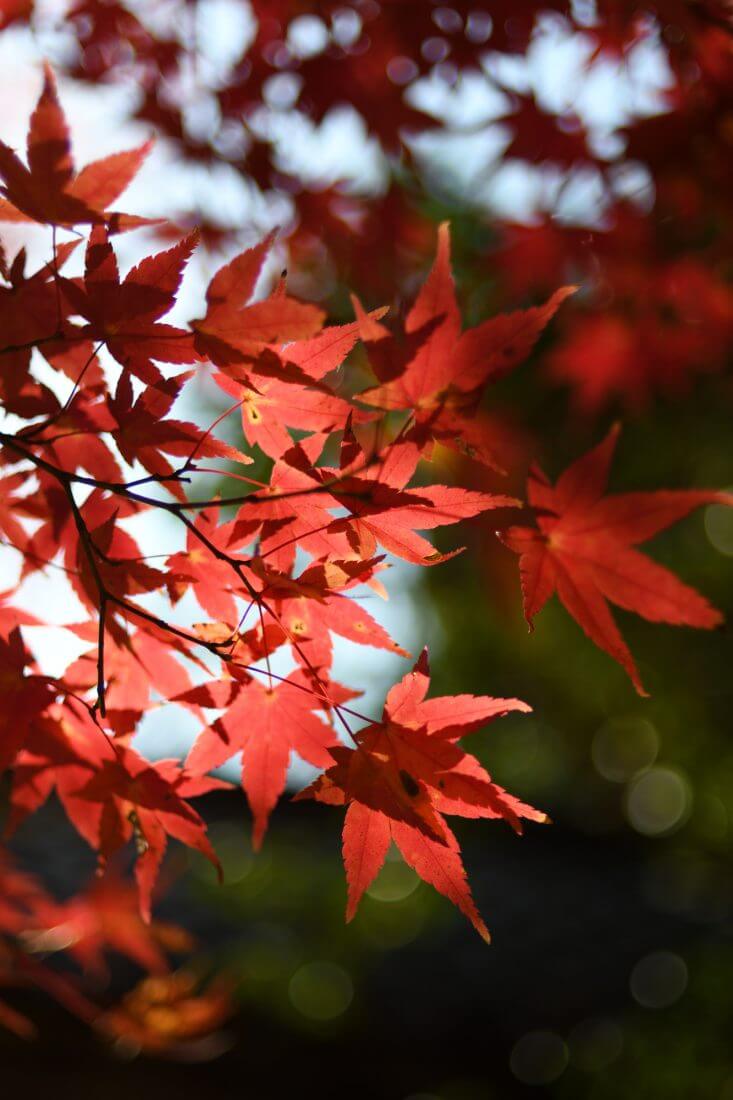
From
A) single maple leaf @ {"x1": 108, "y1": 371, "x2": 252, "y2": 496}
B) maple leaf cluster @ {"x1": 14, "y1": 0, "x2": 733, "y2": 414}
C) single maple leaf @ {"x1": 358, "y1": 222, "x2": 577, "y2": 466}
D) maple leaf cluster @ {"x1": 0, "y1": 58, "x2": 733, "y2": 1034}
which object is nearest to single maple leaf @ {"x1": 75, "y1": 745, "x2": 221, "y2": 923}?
maple leaf cluster @ {"x1": 0, "y1": 58, "x2": 733, "y2": 1034}

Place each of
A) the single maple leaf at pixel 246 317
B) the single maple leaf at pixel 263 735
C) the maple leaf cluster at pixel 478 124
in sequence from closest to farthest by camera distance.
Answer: the single maple leaf at pixel 246 317 → the single maple leaf at pixel 263 735 → the maple leaf cluster at pixel 478 124

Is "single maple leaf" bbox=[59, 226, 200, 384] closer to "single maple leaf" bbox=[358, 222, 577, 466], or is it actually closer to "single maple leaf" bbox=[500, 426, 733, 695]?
"single maple leaf" bbox=[358, 222, 577, 466]

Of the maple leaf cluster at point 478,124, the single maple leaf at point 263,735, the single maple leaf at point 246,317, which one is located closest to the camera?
the single maple leaf at point 246,317

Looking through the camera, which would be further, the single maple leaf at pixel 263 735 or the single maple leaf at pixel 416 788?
the single maple leaf at pixel 263 735

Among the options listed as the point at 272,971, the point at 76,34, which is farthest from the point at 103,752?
the point at 272,971

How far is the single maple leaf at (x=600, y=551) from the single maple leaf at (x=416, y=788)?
96 mm

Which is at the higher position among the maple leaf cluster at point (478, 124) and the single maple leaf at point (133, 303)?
the maple leaf cluster at point (478, 124)

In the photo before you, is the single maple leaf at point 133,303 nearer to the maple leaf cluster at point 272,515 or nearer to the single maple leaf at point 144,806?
the maple leaf cluster at point 272,515

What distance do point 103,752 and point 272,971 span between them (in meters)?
2.74

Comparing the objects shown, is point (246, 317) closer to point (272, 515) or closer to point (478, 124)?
point (272, 515)

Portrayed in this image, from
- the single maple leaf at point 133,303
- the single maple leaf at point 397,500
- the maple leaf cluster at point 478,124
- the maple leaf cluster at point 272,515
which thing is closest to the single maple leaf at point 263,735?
the maple leaf cluster at point 272,515

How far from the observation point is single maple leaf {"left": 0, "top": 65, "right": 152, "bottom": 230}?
561 mm

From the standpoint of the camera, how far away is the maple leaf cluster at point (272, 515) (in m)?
0.57

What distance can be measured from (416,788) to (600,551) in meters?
0.23
